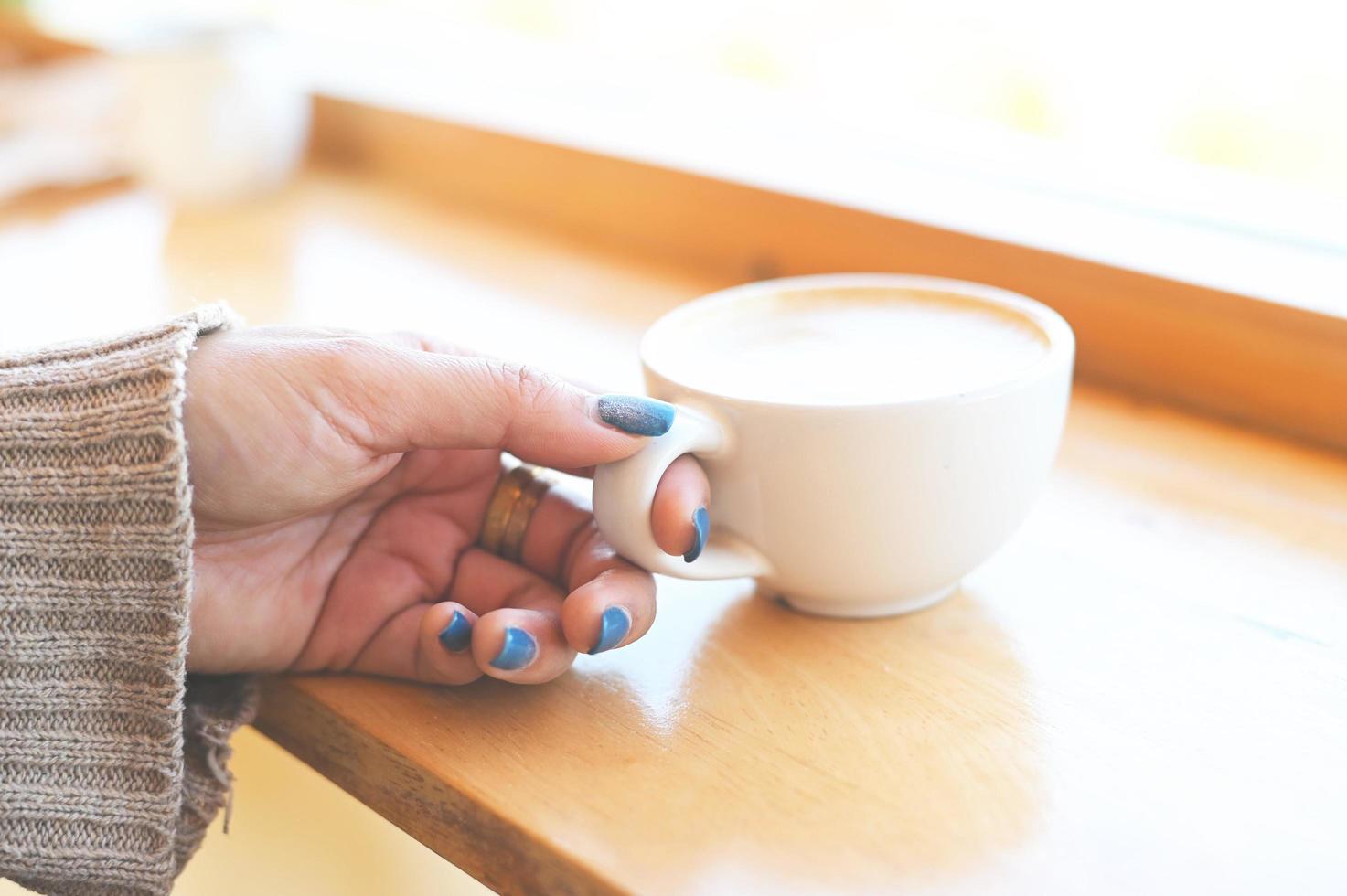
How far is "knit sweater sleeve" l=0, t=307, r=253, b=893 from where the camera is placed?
0.48 m

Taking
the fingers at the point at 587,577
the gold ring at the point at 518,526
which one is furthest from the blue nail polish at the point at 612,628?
the gold ring at the point at 518,526

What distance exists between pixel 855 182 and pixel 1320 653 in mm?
508

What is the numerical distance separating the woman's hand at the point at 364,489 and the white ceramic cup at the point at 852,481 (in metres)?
0.02

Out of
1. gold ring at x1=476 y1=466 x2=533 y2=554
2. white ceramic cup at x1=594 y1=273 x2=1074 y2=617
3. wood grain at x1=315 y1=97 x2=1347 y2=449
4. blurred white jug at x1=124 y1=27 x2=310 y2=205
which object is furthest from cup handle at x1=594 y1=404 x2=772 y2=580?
blurred white jug at x1=124 y1=27 x2=310 y2=205

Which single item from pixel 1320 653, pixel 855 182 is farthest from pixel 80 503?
pixel 855 182

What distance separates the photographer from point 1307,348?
680 mm

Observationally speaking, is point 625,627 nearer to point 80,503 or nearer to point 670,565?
point 670,565

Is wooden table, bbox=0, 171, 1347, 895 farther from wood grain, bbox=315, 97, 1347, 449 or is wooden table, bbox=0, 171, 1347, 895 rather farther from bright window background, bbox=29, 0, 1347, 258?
bright window background, bbox=29, 0, 1347, 258

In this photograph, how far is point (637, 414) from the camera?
0.48 m

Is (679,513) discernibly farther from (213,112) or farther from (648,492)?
(213,112)

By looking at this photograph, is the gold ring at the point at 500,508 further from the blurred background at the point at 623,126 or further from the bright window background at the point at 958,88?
the bright window background at the point at 958,88

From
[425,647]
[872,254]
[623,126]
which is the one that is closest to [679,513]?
[425,647]

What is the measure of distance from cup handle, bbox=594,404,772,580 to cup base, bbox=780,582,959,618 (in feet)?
0.17

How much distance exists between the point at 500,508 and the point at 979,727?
245 millimetres
